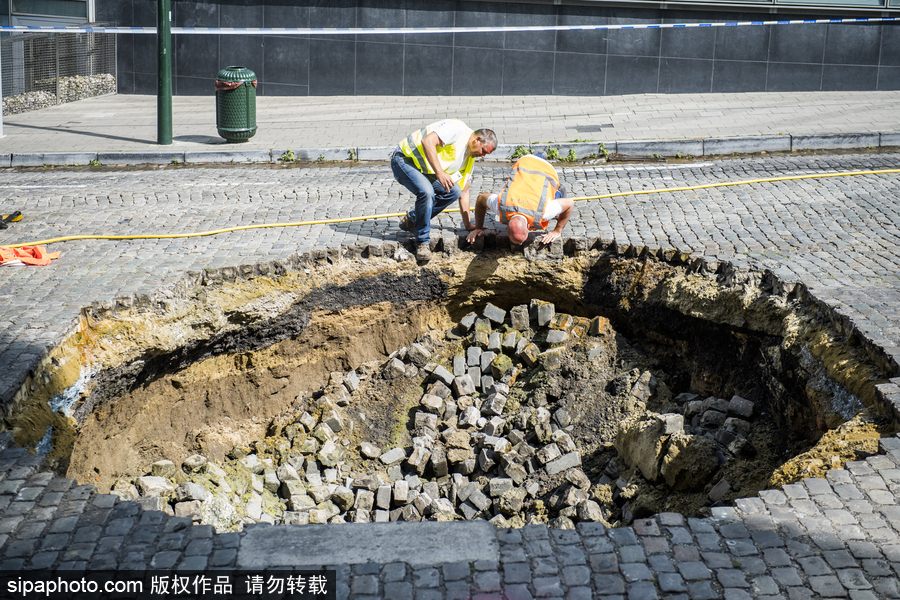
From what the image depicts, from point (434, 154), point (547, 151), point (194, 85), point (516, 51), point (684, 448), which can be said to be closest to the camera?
point (684, 448)

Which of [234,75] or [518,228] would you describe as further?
[234,75]

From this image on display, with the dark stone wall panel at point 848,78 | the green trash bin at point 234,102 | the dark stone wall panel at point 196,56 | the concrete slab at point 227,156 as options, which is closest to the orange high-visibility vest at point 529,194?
the concrete slab at point 227,156

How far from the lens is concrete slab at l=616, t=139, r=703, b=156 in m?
11.6

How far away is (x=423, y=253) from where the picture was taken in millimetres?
7734

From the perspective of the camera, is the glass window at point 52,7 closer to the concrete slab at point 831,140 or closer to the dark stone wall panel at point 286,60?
the dark stone wall panel at point 286,60

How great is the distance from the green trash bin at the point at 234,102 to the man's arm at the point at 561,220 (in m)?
6.24

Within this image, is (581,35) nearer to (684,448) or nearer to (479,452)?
(479,452)

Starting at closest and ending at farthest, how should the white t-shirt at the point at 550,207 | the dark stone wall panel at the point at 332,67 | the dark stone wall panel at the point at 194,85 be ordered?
the white t-shirt at the point at 550,207
the dark stone wall panel at the point at 332,67
the dark stone wall panel at the point at 194,85

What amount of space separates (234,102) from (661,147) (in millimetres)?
6253

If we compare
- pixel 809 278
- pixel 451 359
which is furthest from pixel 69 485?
pixel 809 278

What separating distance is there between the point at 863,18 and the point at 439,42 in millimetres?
7812

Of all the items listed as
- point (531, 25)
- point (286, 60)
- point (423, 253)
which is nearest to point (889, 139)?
point (531, 25)

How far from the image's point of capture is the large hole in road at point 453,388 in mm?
5766

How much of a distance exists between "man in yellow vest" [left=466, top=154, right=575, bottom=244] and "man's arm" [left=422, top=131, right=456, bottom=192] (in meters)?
0.54
